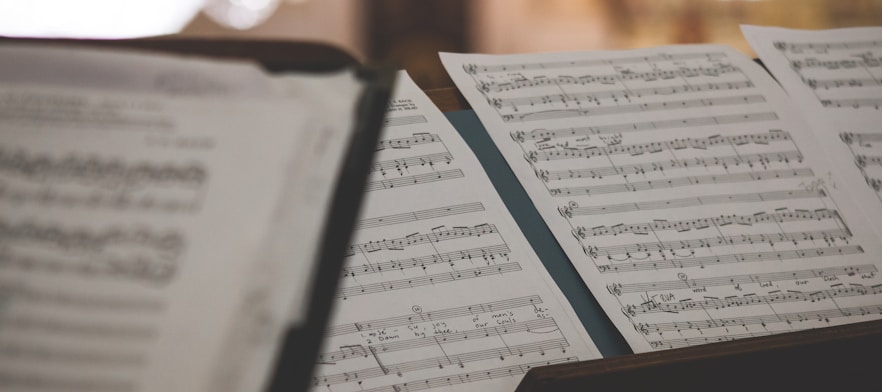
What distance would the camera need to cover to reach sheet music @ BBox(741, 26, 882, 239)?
1.23 meters

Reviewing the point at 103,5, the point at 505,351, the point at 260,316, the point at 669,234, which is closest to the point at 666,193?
the point at 669,234

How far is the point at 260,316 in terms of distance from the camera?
0.49 m

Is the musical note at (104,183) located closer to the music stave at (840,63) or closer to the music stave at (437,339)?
the music stave at (437,339)

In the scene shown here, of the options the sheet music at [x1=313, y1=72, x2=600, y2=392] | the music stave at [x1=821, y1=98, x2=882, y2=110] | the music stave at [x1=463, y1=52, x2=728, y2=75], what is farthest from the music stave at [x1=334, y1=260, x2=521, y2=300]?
the music stave at [x1=821, y1=98, x2=882, y2=110]

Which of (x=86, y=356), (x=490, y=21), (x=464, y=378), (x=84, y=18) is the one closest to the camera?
(x=86, y=356)

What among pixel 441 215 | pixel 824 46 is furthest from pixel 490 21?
pixel 441 215

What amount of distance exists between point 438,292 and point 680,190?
0.37m

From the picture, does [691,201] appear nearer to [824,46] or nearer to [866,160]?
[866,160]

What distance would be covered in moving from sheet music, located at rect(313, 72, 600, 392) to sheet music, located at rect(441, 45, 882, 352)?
7 centimetres

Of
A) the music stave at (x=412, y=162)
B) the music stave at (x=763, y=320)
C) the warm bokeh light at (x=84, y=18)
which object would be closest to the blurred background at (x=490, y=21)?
the warm bokeh light at (x=84, y=18)

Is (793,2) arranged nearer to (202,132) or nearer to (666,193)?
(666,193)

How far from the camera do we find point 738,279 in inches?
42.2

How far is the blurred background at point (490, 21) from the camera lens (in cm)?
376

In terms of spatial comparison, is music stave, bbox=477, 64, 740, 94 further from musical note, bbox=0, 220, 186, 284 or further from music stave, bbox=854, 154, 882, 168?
musical note, bbox=0, 220, 186, 284
